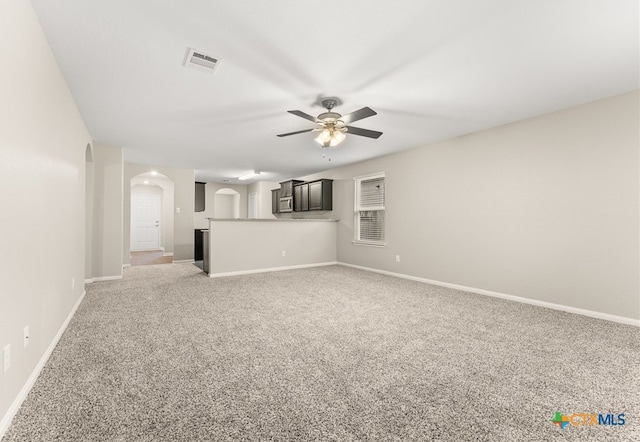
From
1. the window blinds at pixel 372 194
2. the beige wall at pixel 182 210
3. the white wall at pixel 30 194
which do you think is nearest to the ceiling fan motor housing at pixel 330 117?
the white wall at pixel 30 194

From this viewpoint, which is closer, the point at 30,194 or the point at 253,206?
the point at 30,194

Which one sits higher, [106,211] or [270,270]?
[106,211]

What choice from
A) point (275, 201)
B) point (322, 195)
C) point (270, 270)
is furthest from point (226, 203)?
point (270, 270)

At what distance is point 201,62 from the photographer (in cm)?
237

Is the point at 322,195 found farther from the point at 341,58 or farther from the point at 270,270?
the point at 341,58

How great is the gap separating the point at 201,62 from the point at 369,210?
434cm

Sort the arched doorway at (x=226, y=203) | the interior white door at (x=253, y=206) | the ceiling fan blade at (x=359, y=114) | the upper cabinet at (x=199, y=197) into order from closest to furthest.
A: the ceiling fan blade at (x=359, y=114) < the upper cabinet at (x=199, y=197) < the interior white door at (x=253, y=206) < the arched doorway at (x=226, y=203)

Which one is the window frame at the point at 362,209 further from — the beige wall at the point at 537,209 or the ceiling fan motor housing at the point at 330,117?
the ceiling fan motor housing at the point at 330,117

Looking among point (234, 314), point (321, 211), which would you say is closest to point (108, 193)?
point (234, 314)

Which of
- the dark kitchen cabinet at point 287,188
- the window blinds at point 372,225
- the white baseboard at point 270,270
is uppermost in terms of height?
the dark kitchen cabinet at point 287,188

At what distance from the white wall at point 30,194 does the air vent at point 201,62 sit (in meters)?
0.91

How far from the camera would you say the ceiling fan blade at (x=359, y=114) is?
2.64 m

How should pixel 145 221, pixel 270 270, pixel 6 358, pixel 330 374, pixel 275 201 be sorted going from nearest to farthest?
1. pixel 6 358
2. pixel 330 374
3. pixel 270 270
4. pixel 275 201
5. pixel 145 221

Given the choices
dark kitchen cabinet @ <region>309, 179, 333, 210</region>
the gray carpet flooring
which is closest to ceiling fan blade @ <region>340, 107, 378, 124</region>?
the gray carpet flooring
